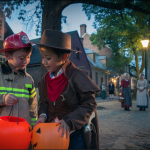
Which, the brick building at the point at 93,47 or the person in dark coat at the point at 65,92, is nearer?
the person in dark coat at the point at 65,92

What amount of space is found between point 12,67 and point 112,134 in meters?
3.61

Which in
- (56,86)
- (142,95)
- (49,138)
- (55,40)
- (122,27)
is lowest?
(142,95)

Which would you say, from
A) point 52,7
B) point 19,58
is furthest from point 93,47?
point 19,58

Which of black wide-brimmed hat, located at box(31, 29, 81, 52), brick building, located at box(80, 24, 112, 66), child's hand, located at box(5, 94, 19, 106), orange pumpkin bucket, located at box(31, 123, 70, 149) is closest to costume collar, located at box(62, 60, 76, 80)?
black wide-brimmed hat, located at box(31, 29, 81, 52)

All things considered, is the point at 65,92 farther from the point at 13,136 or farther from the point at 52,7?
the point at 52,7

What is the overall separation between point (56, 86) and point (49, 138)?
0.61 metres

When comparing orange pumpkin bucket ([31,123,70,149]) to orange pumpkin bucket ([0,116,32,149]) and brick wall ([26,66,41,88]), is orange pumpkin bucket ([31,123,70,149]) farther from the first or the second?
brick wall ([26,66,41,88])

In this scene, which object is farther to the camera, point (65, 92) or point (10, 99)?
point (10, 99)

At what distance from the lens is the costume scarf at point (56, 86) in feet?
6.45

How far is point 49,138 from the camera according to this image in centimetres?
152

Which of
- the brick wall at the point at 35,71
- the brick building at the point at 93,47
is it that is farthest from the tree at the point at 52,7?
the brick building at the point at 93,47

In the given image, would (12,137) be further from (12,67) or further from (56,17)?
(56,17)

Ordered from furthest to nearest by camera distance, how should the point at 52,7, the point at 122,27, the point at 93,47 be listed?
the point at 93,47 < the point at 122,27 < the point at 52,7

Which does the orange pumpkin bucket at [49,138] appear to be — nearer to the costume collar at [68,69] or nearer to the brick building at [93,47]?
the costume collar at [68,69]
